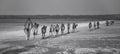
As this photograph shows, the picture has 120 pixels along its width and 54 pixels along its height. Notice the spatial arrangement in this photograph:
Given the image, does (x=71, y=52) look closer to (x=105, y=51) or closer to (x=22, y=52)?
(x=105, y=51)

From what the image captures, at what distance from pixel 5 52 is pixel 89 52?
2.52 m

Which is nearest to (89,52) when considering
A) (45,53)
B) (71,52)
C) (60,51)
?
(71,52)

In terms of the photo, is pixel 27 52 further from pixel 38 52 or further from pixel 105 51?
pixel 105 51

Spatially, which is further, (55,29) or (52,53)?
(55,29)

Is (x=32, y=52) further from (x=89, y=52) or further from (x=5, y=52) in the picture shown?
(x=89, y=52)

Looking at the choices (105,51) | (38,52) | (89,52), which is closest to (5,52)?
(38,52)

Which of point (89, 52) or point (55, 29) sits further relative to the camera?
point (55, 29)

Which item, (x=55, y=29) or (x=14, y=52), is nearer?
(x=14, y=52)

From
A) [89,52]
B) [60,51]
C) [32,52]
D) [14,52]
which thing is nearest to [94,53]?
[89,52]

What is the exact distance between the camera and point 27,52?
5.38 m

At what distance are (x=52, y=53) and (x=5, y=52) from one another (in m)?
1.40

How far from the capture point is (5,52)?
5324 mm

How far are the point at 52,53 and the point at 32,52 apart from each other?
2.00 feet

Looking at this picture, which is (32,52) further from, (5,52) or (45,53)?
(5,52)
